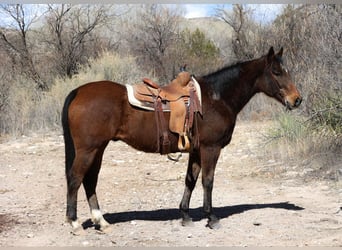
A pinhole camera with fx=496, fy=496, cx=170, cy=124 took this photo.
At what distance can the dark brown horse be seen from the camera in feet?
18.4

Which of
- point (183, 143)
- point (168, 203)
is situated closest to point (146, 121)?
point (183, 143)

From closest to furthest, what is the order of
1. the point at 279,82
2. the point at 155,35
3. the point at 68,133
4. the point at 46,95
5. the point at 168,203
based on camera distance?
1. the point at 68,133
2. the point at 279,82
3. the point at 168,203
4. the point at 46,95
5. the point at 155,35

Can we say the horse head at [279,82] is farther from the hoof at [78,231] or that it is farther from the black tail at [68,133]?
the hoof at [78,231]

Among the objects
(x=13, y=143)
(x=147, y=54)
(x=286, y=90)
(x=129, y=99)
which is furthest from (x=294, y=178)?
(x=147, y=54)

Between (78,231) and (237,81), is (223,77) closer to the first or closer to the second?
(237,81)

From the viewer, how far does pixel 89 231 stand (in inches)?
233

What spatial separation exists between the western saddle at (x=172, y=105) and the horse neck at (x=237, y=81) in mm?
346

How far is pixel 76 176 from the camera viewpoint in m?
5.67

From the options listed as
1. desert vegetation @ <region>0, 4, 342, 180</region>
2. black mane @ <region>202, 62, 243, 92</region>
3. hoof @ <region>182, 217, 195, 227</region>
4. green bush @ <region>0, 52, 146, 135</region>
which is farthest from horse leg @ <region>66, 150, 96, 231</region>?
green bush @ <region>0, 52, 146, 135</region>

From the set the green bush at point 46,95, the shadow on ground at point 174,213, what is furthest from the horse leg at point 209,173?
the green bush at point 46,95

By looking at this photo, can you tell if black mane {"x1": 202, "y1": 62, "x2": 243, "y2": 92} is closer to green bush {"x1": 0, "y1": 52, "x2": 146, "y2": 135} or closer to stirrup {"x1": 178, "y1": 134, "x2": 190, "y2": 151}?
stirrup {"x1": 178, "y1": 134, "x2": 190, "y2": 151}

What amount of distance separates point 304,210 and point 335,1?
4.01 metres

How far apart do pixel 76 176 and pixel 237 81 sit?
2296 mm

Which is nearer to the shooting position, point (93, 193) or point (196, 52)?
point (93, 193)
